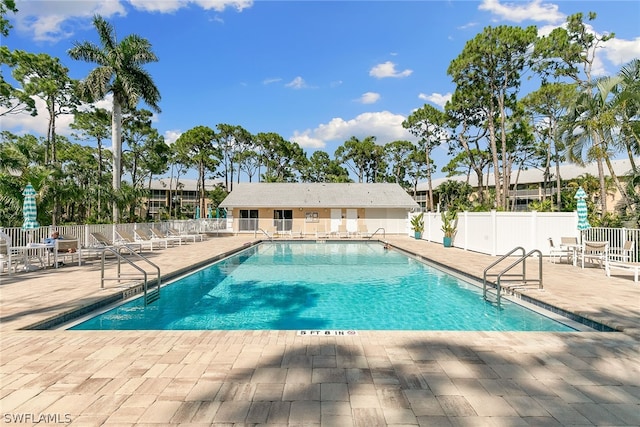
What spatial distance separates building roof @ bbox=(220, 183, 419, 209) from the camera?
2708 centimetres

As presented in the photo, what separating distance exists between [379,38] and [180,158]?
33485mm

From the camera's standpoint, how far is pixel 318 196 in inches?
1122

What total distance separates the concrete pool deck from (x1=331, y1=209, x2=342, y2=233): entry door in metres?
22.5

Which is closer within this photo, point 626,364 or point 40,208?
point 626,364

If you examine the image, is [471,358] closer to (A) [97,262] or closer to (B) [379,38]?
(A) [97,262]

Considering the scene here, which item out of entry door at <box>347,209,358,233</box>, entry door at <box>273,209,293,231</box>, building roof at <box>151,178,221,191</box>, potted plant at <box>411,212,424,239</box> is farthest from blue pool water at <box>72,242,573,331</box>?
building roof at <box>151,178,221,191</box>

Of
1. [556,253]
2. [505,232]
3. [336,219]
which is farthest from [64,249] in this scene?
[336,219]

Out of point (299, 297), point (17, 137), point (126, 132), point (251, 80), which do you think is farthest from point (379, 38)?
point (17, 137)

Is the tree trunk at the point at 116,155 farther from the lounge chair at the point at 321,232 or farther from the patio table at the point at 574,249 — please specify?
the patio table at the point at 574,249

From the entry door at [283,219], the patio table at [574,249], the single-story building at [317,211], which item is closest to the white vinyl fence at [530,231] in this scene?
the patio table at [574,249]

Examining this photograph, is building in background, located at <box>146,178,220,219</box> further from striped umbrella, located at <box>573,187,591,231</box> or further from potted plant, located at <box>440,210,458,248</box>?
striped umbrella, located at <box>573,187,591,231</box>

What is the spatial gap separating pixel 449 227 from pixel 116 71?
20.1m

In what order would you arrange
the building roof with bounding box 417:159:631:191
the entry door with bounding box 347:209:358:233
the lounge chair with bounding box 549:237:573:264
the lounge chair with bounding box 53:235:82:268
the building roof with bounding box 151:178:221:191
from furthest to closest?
the building roof with bounding box 151:178:221:191
the building roof with bounding box 417:159:631:191
the entry door with bounding box 347:209:358:233
the lounge chair with bounding box 549:237:573:264
the lounge chair with bounding box 53:235:82:268

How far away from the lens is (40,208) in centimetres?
1318
